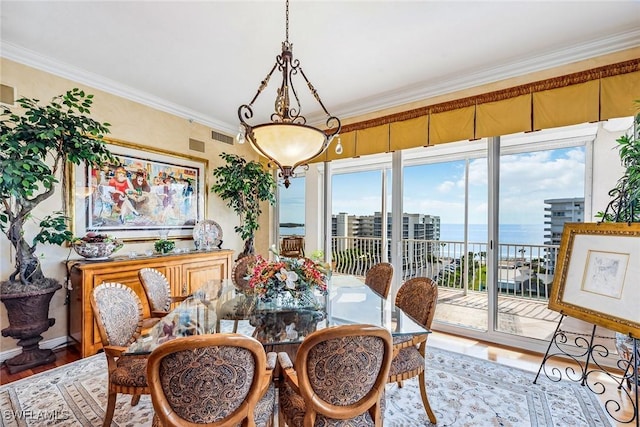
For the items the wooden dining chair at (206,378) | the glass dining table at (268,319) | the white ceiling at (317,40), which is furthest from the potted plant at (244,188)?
the wooden dining chair at (206,378)

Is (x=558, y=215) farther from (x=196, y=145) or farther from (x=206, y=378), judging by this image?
(x=196, y=145)

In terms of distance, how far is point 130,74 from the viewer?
10.4 ft

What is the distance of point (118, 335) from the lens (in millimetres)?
1800

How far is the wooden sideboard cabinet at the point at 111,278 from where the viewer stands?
2762 millimetres

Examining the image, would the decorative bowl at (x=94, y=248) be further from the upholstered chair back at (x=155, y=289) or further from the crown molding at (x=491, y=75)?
the crown molding at (x=491, y=75)

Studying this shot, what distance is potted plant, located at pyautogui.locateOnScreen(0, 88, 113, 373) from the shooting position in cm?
236

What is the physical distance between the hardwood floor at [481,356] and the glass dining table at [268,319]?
4.60ft

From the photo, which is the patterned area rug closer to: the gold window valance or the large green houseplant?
the large green houseplant

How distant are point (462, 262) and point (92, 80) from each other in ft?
17.8

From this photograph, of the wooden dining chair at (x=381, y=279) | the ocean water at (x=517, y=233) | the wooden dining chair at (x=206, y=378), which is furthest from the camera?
the ocean water at (x=517, y=233)

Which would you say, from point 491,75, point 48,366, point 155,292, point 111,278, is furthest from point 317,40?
point 48,366

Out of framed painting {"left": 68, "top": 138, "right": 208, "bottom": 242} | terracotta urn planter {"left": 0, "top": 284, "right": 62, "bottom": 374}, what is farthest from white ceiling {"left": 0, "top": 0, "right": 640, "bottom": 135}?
terracotta urn planter {"left": 0, "top": 284, "right": 62, "bottom": 374}

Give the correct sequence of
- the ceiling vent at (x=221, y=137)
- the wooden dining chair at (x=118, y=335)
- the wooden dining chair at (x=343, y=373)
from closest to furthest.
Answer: the wooden dining chair at (x=343, y=373) → the wooden dining chair at (x=118, y=335) → the ceiling vent at (x=221, y=137)

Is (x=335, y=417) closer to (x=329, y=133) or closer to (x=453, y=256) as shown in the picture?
(x=329, y=133)
